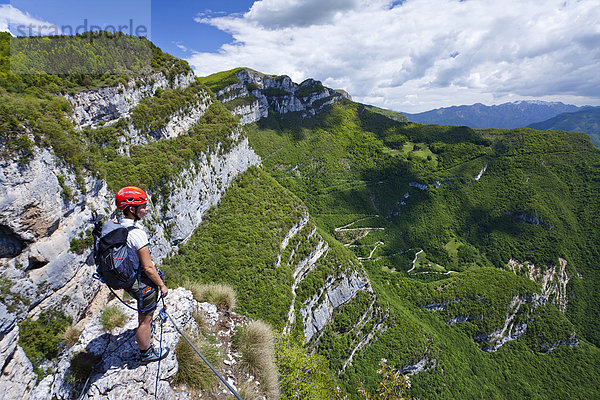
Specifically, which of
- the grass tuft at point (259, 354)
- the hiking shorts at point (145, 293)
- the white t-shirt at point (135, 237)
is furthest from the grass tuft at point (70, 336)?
the white t-shirt at point (135, 237)

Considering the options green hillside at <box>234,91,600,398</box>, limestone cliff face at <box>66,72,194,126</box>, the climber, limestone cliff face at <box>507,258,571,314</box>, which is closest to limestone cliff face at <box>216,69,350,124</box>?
green hillside at <box>234,91,600,398</box>

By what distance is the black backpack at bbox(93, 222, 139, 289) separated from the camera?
15.3 ft

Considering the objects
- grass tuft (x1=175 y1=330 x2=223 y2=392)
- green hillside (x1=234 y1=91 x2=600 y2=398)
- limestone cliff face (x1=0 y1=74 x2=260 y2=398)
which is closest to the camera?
grass tuft (x1=175 y1=330 x2=223 y2=392)

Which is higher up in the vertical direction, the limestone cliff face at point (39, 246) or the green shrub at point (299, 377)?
the limestone cliff face at point (39, 246)

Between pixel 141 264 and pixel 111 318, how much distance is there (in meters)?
3.55

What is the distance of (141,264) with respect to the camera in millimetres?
5074

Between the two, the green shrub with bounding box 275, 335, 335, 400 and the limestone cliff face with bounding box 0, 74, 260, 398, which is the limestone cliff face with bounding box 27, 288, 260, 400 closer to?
the green shrub with bounding box 275, 335, 335, 400

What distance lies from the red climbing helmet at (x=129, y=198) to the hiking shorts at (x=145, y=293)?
1568 mm

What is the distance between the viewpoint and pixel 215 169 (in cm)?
3722

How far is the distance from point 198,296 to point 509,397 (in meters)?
87.4

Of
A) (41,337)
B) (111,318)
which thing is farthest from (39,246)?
(111,318)

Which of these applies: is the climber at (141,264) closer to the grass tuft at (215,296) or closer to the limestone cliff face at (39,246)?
the grass tuft at (215,296)

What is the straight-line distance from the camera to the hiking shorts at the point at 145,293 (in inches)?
204

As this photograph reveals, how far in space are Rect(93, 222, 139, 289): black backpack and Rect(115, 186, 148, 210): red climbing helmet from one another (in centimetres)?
53
